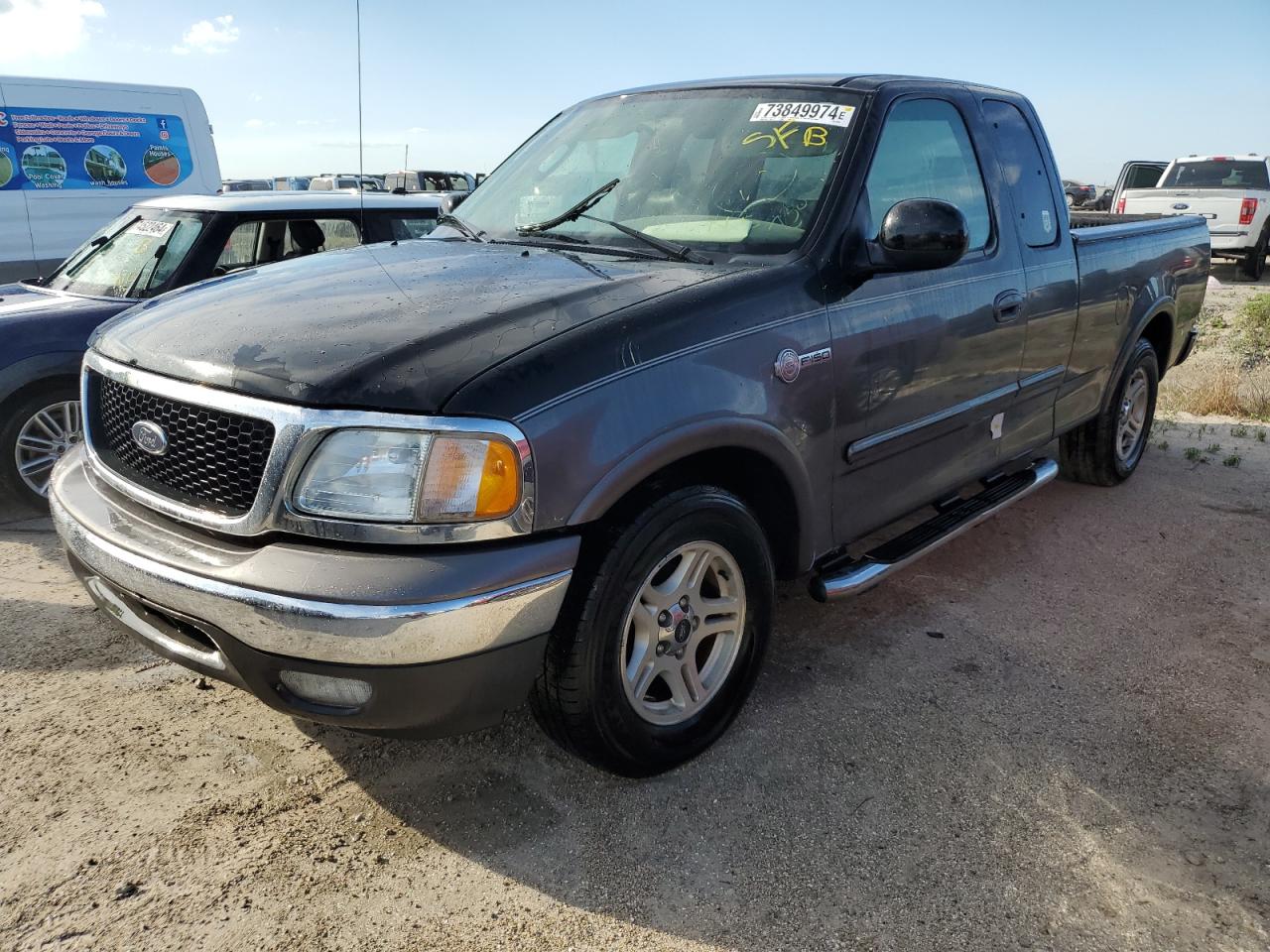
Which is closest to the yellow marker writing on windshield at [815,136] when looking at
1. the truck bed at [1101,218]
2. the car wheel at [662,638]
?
the car wheel at [662,638]

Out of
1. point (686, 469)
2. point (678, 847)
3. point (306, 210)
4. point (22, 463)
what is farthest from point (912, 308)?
point (22, 463)

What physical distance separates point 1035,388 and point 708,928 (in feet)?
9.20

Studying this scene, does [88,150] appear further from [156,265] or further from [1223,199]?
[1223,199]

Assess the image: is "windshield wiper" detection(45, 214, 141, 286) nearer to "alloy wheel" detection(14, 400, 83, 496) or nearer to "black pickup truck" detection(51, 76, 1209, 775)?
"alloy wheel" detection(14, 400, 83, 496)

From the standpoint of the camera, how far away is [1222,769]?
2.88 meters

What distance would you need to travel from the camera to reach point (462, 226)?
12.4 feet

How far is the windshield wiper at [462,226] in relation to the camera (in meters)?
3.62

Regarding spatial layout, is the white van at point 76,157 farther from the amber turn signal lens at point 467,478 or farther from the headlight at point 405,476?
the amber turn signal lens at point 467,478

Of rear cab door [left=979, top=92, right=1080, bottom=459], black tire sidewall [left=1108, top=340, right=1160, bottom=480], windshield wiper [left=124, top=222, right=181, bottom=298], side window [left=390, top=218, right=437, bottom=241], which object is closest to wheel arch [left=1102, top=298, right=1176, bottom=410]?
black tire sidewall [left=1108, top=340, right=1160, bottom=480]

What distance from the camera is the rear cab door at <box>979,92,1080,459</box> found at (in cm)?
396

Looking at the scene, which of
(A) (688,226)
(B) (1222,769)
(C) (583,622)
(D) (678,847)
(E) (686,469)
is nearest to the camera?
(C) (583,622)

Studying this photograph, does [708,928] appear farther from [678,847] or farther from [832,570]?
[832,570]

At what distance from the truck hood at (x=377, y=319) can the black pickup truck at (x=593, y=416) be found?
0.04ft

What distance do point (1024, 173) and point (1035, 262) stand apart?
43 centimetres
